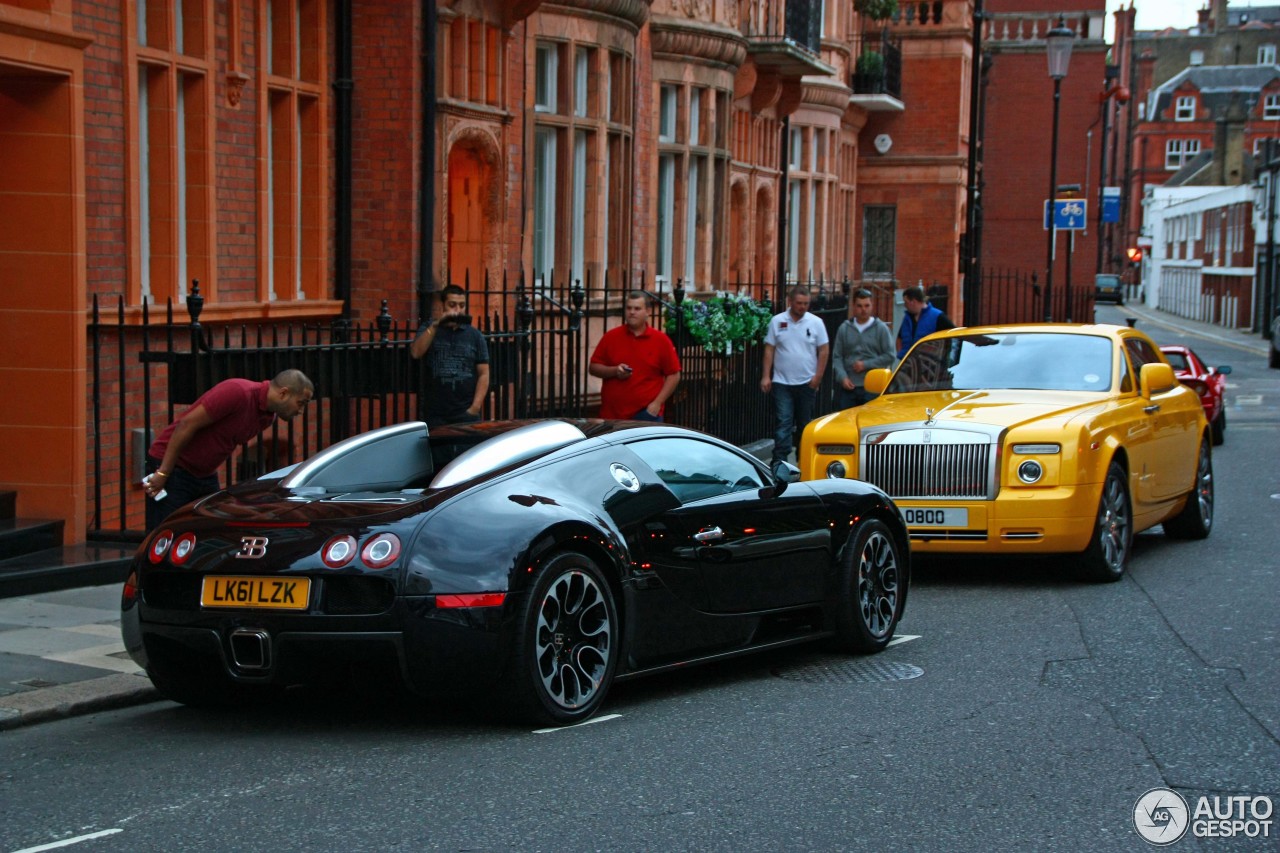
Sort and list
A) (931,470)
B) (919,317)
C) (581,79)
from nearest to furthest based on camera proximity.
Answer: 1. (931,470)
2. (919,317)
3. (581,79)

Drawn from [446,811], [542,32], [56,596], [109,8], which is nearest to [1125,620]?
[446,811]

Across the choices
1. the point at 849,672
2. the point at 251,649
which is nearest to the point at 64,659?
the point at 251,649

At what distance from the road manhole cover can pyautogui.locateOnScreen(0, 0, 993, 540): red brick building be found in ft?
16.1

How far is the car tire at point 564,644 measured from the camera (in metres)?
6.55

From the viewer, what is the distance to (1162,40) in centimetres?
13688

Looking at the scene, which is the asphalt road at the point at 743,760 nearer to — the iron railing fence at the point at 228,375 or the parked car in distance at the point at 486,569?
the parked car in distance at the point at 486,569

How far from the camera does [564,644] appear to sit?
679cm

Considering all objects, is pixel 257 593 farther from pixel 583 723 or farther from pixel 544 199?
pixel 544 199

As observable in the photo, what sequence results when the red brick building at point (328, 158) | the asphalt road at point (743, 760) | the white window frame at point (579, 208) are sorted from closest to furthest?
1. the asphalt road at point (743, 760)
2. the red brick building at point (328, 158)
3. the white window frame at point (579, 208)

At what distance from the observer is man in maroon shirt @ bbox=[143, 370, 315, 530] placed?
8.41 m

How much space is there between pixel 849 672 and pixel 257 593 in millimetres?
3098

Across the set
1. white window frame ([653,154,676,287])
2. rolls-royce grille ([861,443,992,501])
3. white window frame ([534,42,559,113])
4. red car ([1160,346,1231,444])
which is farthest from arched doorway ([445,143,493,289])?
red car ([1160,346,1231,444])

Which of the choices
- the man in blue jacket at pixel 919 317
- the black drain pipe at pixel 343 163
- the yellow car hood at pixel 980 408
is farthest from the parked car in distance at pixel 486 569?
the man in blue jacket at pixel 919 317

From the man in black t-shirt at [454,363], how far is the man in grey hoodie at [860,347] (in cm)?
493
